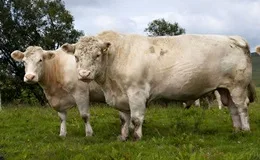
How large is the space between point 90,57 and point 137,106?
1.59 metres

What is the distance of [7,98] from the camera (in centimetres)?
4041

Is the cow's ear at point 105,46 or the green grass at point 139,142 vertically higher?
the cow's ear at point 105,46

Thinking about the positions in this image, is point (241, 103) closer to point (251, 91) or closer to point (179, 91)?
point (251, 91)

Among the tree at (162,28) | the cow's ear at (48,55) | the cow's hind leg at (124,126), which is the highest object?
the cow's ear at (48,55)

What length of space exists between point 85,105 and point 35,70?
5.42 feet

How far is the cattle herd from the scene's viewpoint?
1070cm

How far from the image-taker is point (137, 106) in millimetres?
10688

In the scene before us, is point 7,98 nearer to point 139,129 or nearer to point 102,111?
point 102,111

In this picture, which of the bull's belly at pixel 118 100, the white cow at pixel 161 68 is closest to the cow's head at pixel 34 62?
the white cow at pixel 161 68

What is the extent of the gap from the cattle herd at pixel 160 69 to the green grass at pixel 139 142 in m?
0.88

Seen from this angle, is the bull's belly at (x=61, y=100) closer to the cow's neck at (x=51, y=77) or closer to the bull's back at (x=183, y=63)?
the cow's neck at (x=51, y=77)

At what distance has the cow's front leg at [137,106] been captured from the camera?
10672mm

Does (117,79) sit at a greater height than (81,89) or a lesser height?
greater

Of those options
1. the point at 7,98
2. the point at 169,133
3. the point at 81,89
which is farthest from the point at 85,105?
the point at 7,98
